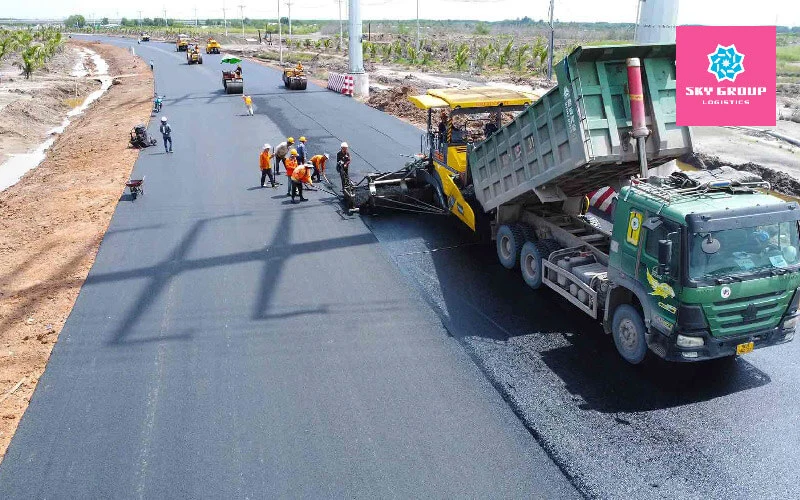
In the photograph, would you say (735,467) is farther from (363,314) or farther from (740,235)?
(363,314)

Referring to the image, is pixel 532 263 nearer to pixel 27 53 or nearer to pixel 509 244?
pixel 509 244

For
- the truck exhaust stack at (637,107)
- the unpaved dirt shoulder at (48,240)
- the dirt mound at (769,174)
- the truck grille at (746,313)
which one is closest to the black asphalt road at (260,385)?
the unpaved dirt shoulder at (48,240)

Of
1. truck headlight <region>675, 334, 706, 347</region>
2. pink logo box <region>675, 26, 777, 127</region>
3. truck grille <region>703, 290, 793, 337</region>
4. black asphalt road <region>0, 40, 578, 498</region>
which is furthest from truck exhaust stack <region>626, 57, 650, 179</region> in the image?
black asphalt road <region>0, 40, 578, 498</region>

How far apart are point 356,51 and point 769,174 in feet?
79.0

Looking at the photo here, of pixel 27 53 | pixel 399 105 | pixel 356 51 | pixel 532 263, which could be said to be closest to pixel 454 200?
pixel 532 263

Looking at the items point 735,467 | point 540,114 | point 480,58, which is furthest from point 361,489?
point 480,58

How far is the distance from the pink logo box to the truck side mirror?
3098 mm

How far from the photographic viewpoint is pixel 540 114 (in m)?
10.2

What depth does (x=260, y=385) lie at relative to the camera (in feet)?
27.6

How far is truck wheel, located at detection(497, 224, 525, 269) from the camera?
38.2ft

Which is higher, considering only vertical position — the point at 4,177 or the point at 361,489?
the point at 4,177

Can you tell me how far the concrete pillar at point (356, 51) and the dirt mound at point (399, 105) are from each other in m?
1.96

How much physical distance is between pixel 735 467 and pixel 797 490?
0.57 metres

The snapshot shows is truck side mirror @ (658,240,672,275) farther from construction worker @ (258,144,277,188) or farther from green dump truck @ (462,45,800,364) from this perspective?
construction worker @ (258,144,277,188)
